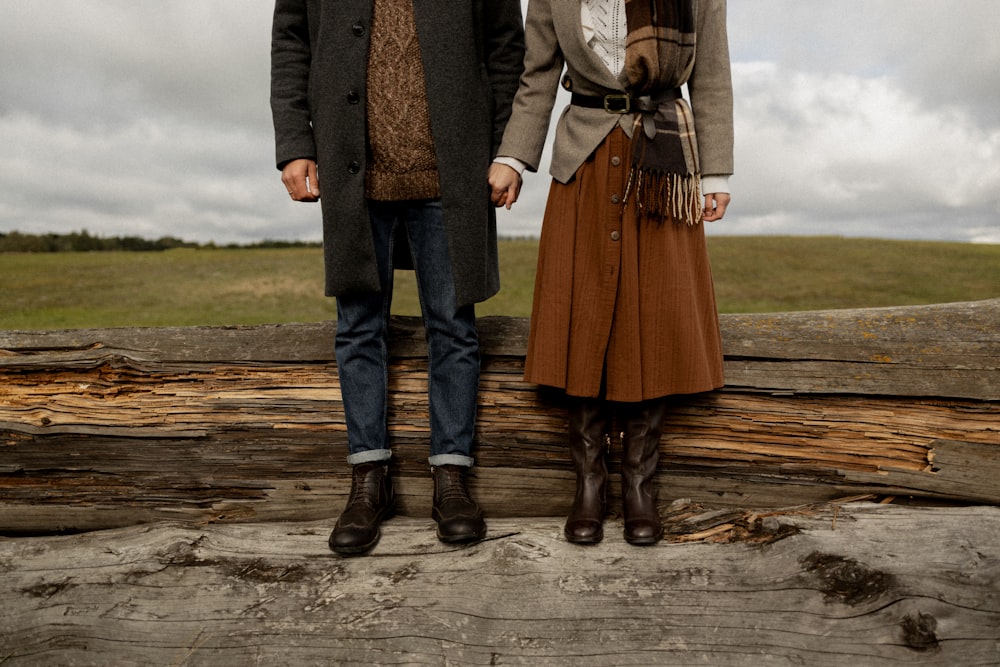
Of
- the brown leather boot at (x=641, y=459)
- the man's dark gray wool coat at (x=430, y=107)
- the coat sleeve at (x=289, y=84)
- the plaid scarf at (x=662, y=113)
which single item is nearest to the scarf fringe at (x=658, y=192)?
the plaid scarf at (x=662, y=113)

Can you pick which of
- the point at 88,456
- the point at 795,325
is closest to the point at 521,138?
the point at 795,325

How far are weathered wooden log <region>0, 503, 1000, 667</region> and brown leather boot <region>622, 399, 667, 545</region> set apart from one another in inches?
5.4

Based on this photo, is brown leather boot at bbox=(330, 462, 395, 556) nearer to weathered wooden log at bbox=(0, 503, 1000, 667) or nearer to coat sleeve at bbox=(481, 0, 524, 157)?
weathered wooden log at bbox=(0, 503, 1000, 667)

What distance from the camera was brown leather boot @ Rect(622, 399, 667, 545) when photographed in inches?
110

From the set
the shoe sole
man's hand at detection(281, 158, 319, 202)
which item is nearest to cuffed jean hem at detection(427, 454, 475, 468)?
the shoe sole

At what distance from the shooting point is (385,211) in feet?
9.45

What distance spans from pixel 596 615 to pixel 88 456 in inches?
102

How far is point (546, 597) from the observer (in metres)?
2.51

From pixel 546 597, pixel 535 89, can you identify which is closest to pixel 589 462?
pixel 546 597

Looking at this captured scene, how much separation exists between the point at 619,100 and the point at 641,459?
1401mm

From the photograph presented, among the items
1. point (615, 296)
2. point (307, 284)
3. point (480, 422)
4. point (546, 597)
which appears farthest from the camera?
point (307, 284)

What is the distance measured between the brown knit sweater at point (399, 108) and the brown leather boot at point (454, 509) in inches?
45.7

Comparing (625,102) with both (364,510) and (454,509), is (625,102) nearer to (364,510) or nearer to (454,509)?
(454,509)

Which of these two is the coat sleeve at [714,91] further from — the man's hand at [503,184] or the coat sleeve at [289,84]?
the coat sleeve at [289,84]
